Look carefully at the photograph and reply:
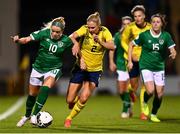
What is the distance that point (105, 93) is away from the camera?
25609 mm

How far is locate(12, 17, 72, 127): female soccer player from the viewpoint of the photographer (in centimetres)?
1277

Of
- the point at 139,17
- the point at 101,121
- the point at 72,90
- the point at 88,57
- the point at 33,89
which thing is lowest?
Result: the point at 101,121

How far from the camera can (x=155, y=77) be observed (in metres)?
14.3

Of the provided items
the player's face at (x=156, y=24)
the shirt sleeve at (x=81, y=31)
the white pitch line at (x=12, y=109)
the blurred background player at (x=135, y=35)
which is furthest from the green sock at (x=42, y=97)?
the blurred background player at (x=135, y=35)

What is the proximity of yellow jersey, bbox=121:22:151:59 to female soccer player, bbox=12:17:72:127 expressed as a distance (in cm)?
253

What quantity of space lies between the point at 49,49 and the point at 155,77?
239 cm

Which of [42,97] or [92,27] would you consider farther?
[92,27]

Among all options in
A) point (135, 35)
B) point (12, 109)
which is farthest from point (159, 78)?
point (12, 109)

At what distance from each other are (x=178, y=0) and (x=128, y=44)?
13.5 meters

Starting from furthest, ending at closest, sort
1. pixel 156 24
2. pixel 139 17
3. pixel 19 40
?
pixel 139 17
pixel 156 24
pixel 19 40

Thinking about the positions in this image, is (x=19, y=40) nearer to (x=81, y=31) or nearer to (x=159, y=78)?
(x=81, y=31)

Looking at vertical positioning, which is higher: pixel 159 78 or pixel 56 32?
pixel 56 32

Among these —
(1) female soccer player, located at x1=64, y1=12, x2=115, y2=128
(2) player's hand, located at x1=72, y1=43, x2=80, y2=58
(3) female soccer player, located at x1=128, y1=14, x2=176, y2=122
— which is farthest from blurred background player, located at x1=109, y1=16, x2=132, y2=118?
(2) player's hand, located at x1=72, y1=43, x2=80, y2=58

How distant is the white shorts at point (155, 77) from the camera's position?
14195 mm
